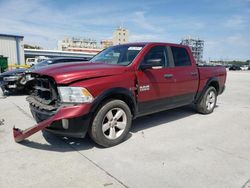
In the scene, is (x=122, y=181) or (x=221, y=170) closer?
(x=122, y=181)

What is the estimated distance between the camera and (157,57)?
15.2 feet

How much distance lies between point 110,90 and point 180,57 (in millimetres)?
2431

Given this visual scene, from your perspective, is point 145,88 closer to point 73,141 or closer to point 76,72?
point 76,72

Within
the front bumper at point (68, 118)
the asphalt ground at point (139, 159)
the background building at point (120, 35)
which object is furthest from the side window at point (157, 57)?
the background building at point (120, 35)

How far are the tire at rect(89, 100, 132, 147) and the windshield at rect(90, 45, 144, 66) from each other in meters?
0.89

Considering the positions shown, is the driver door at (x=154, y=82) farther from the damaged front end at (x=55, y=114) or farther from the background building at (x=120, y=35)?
the background building at (x=120, y=35)

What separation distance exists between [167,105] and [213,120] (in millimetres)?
1576

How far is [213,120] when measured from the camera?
564cm

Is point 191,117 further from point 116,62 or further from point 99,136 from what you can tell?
point 99,136

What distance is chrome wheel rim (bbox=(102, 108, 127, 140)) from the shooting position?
3732 mm

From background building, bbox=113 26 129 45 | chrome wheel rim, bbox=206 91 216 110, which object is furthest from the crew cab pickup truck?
background building, bbox=113 26 129 45

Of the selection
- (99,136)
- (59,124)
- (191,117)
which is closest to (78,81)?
(59,124)

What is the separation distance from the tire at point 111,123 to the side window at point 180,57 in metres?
1.93

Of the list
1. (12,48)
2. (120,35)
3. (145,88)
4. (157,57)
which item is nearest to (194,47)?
(157,57)
